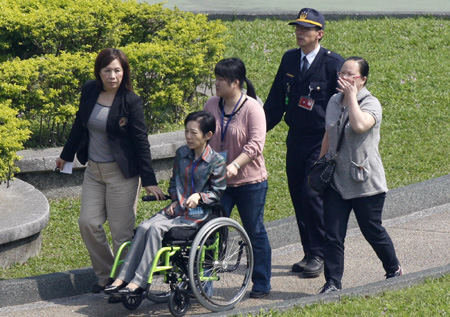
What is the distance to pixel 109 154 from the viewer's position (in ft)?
20.5

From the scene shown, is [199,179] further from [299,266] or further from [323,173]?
[299,266]

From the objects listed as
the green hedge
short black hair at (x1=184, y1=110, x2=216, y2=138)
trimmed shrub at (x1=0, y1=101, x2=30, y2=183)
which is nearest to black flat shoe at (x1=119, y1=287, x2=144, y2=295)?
short black hair at (x1=184, y1=110, x2=216, y2=138)

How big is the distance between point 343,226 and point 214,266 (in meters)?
0.92

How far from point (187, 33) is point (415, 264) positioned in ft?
12.2

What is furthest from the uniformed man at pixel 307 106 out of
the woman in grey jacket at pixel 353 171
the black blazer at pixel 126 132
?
the black blazer at pixel 126 132

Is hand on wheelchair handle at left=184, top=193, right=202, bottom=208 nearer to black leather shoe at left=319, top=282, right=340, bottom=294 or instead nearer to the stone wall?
black leather shoe at left=319, top=282, right=340, bottom=294

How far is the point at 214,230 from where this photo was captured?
5.88m

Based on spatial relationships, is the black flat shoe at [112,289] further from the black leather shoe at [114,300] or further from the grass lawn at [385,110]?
the grass lawn at [385,110]

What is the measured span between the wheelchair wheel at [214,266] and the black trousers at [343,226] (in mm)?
544

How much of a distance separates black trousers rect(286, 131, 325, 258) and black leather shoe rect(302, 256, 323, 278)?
0.04 m

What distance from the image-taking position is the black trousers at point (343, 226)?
6.13 meters

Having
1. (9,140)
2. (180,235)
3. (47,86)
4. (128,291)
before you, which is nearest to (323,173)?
(180,235)

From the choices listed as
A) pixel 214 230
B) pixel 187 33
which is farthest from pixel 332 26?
pixel 214 230

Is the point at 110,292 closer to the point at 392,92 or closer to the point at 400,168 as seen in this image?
the point at 400,168
